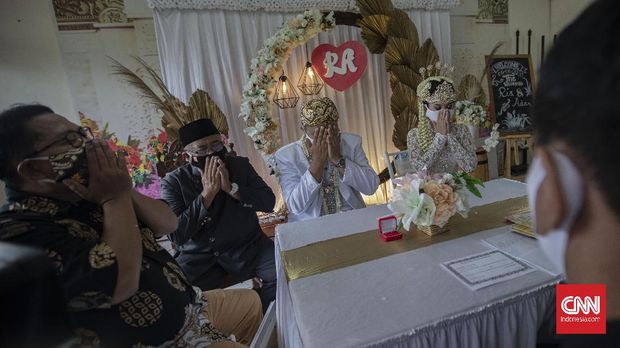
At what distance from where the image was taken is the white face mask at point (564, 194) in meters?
0.40

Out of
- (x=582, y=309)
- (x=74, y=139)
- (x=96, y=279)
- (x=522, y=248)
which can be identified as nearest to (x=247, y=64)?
(x=74, y=139)

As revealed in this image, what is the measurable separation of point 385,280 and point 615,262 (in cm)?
70

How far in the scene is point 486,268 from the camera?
1.05 meters

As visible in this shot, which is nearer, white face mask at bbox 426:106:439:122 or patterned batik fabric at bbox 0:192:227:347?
patterned batik fabric at bbox 0:192:227:347

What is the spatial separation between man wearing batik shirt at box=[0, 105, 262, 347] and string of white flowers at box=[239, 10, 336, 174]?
191 centimetres

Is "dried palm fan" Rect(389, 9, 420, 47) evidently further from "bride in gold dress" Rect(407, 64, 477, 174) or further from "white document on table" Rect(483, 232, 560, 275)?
"white document on table" Rect(483, 232, 560, 275)

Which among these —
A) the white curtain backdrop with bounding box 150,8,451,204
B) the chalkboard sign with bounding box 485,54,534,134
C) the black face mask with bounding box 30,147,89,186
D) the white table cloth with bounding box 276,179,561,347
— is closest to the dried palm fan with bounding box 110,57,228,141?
the white curtain backdrop with bounding box 150,8,451,204

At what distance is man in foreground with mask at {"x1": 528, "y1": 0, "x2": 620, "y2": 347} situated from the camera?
13.2 inches

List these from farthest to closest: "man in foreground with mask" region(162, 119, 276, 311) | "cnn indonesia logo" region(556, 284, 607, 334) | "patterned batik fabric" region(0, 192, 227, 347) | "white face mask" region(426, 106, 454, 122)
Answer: "white face mask" region(426, 106, 454, 122) < "man in foreground with mask" region(162, 119, 276, 311) < "patterned batik fabric" region(0, 192, 227, 347) < "cnn indonesia logo" region(556, 284, 607, 334)

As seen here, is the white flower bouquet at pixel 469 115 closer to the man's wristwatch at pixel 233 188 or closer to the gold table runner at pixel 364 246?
the gold table runner at pixel 364 246

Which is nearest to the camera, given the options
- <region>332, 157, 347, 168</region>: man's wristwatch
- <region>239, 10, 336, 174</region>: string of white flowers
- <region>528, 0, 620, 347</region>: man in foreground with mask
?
<region>528, 0, 620, 347</region>: man in foreground with mask

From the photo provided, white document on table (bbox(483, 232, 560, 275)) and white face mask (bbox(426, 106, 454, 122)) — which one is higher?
white face mask (bbox(426, 106, 454, 122))

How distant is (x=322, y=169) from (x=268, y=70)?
1414 millimetres

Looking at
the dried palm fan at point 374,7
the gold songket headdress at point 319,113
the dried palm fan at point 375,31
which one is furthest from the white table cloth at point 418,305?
the dried palm fan at point 374,7
